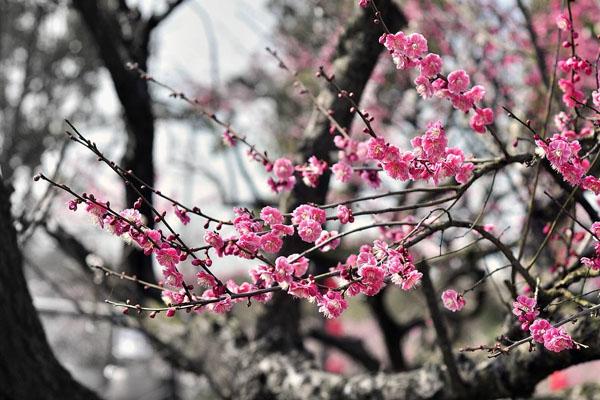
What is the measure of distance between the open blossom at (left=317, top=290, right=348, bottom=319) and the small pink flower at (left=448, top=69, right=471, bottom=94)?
680 mm

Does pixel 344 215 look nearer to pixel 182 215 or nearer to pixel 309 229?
pixel 309 229

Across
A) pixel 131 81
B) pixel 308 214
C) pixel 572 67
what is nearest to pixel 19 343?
pixel 308 214

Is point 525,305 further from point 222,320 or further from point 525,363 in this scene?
point 222,320

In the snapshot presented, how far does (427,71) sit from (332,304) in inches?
27.8

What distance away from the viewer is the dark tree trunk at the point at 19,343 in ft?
8.98

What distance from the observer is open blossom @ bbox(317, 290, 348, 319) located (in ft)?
6.06

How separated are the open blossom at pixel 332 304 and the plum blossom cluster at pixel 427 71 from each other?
2.05 ft

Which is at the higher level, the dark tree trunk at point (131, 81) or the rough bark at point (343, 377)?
the dark tree trunk at point (131, 81)

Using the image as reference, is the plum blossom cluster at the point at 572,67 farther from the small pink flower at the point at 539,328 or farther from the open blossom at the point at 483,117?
the small pink flower at the point at 539,328

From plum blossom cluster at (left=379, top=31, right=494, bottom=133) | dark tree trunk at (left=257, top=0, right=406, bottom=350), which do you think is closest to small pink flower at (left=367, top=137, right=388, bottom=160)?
plum blossom cluster at (left=379, top=31, right=494, bottom=133)

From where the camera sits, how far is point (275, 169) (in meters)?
2.40

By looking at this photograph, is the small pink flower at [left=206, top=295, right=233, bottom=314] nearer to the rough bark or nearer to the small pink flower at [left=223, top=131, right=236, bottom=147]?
the small pink flower at [left=223, top=131, right=236, bottom=147]

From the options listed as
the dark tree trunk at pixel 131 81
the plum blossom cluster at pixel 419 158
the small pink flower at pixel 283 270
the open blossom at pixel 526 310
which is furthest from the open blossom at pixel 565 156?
the dark tree trunk at pixel 131 81

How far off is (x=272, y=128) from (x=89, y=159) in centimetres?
257
